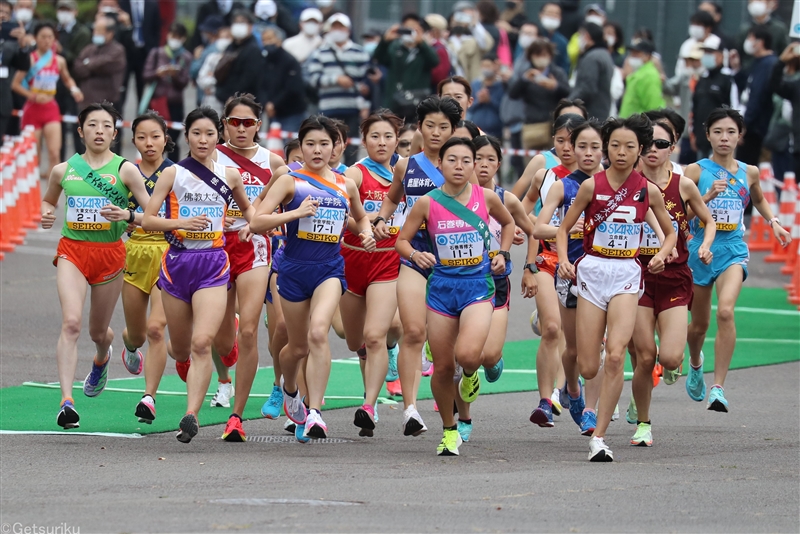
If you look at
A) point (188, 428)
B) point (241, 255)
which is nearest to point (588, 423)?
point (241, 255)

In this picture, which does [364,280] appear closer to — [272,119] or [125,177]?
[125,177]

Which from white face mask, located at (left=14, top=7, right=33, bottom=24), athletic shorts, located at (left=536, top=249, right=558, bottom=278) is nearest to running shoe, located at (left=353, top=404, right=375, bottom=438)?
athletic shorts, located at (left=536, top=249, right=558, bottom=278)

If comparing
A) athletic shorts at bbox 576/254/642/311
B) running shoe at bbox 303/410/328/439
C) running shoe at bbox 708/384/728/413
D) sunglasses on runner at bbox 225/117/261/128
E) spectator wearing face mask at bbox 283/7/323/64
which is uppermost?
spectator wearing face mask at bbox 283/7/323/64

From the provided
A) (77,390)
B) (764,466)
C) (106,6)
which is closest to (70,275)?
(77,390)

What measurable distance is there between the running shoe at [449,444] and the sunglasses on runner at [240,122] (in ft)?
9.14

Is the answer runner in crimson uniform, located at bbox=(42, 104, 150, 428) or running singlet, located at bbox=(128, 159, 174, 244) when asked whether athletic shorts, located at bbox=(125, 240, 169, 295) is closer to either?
running singlet, located at bbox=(128, 159, 174, 244)

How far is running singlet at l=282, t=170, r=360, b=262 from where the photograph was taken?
1010cm

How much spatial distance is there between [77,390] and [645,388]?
15.8 ft

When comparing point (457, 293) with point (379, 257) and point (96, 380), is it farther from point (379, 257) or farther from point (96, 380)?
point (96, 380)

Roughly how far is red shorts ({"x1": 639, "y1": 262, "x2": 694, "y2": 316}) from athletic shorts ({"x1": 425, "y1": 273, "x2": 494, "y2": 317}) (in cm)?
133

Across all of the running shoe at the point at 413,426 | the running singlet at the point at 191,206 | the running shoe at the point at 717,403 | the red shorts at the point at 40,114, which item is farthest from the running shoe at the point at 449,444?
the red shorts at the point at 40,114

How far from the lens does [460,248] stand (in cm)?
976

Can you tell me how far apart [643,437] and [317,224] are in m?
2.71

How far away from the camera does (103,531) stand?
6.80 m
